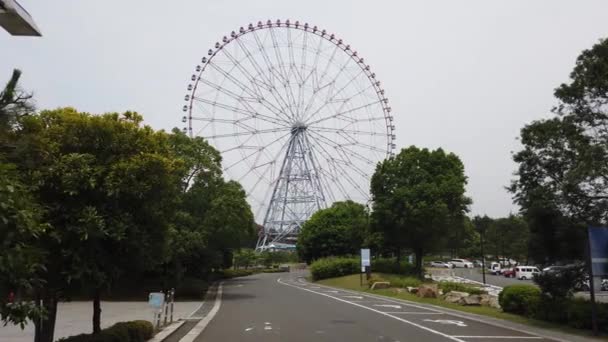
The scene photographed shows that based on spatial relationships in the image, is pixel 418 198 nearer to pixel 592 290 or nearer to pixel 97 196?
pixel 592 290

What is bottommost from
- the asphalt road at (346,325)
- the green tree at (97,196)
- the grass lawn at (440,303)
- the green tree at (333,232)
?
the asphalt road at (346,325)

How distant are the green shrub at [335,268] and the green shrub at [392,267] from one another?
1784mm

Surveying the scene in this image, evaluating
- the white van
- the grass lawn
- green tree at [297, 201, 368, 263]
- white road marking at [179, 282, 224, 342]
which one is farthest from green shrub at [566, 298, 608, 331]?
green tree at [297, 201, 368, 263]

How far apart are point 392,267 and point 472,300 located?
75.0 feet

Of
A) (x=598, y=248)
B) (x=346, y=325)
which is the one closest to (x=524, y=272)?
(x=346, y=325)

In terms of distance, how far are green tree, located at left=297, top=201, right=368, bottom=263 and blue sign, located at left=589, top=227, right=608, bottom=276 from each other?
45.7 meters

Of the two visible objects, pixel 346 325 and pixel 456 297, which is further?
pixel 456 297

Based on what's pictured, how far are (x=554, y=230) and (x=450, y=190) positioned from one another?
1164 inches

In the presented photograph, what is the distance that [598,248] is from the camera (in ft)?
52.2

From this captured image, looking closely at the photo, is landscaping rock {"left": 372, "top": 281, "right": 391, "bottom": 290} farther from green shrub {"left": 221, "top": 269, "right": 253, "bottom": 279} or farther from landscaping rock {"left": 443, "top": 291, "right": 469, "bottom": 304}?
green shrub {"left": 221, "top": 269, "right": 253, "bottom": 279}

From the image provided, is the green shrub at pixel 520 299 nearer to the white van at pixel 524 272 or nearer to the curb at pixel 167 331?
the curb at pixel 167 331

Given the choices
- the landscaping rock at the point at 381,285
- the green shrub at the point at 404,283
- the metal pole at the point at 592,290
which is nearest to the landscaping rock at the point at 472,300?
the metal pole at the point at 592,290

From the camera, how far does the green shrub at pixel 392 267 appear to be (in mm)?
48669

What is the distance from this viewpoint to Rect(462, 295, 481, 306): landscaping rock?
26.1 m
